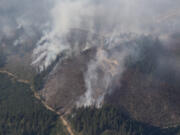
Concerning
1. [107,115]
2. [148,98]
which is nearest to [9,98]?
[107,115]

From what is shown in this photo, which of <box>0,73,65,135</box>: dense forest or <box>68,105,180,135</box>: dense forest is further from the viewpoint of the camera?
<box>0,73,65,135</box>: dense forest

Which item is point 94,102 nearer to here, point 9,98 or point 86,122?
point 86,122

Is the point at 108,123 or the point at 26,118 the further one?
the point at 26,118

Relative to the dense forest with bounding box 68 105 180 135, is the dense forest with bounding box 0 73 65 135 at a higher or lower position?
higher

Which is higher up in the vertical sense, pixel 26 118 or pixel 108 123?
pixel 26 118
